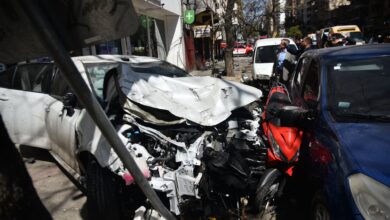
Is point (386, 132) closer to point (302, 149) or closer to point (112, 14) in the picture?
point (302, 149)

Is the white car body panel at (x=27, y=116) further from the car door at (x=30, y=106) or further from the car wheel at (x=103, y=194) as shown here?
the car wheel at (x=103, y=194)

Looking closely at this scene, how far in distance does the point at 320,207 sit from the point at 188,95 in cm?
195

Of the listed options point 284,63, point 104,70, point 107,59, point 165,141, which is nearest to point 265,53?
point 284,63

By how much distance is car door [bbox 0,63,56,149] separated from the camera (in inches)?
206

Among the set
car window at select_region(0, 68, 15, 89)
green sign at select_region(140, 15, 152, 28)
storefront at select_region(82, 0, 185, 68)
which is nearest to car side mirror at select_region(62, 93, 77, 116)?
car window at select_region(0, 68, 15, 89)

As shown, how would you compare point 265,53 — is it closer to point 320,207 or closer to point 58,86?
point 58,86

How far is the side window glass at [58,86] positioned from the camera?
5.00 metres

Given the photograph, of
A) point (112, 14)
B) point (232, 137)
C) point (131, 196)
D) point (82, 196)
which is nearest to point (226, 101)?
point (232, 137)

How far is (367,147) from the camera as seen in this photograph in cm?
269

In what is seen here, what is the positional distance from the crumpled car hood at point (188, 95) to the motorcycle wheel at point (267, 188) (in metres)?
0.74

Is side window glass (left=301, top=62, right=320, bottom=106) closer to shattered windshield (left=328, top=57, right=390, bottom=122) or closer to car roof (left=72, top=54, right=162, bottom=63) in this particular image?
shattered windshield (left=328, top=57, right=390, bottom=122)

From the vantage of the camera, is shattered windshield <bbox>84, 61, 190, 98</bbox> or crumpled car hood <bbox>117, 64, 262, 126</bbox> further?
shattered windshield <bbox>84, 61, 190, 98</bbox>

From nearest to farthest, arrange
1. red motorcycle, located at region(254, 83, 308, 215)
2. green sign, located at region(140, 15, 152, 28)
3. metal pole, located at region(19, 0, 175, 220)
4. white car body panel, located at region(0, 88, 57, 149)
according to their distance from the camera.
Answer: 1. metal pole, located at region(19, 0, 175, 220)
2. red motorcycle, located at region(254, 83, 308, 215)
3. white car body panel, located at region(0, 88, 57, 149)
4. green sign, located at region(140, 15, 152, 28)

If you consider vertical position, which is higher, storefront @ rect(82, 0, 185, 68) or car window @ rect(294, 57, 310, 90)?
storefront @ rect(82, 0, 185, 68)
